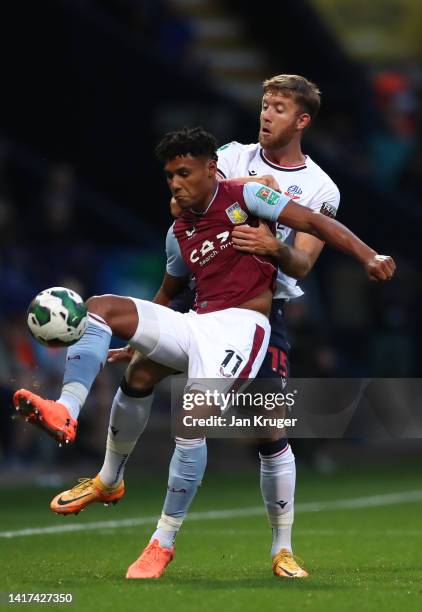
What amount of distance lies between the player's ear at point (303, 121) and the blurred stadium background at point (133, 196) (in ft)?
21.9

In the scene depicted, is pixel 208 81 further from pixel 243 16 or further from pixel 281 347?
pixel 281 347

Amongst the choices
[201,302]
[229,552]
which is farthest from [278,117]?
[229,552]

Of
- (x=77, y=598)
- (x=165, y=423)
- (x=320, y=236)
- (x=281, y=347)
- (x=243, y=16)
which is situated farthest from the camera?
(x=243, y=16)

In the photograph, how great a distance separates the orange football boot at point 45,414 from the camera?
22.7 ft

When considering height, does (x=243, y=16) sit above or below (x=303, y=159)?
above

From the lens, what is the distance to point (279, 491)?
8.41 metres

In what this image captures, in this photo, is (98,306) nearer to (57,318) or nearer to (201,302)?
(57,318)

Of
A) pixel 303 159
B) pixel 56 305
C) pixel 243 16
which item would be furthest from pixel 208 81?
pixel 56 305

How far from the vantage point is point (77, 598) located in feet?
23.2

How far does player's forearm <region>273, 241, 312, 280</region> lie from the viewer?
7953 millimetres

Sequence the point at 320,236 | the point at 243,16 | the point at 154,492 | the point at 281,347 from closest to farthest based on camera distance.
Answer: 1. the point at 320,236
2. the point at 281,347
3. the point at 154,492
4. the point at 243,16

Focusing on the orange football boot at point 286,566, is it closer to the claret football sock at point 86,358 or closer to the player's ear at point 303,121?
the claret football sock at point 86,358

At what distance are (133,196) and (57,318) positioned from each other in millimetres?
10936

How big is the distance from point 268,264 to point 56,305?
1.41 m
